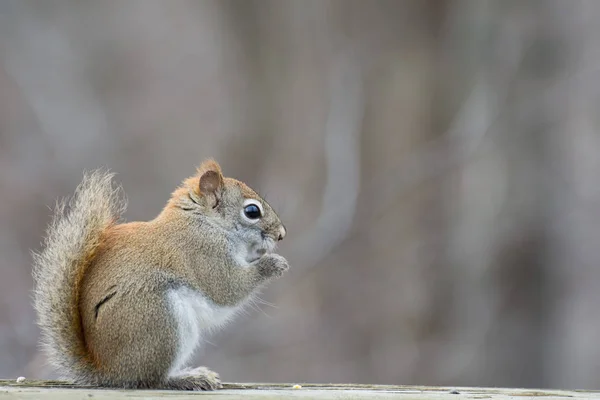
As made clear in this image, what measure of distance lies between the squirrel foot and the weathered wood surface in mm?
39

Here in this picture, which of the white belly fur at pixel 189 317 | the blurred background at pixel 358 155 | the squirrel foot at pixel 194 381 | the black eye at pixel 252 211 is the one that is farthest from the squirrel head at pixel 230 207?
the blurred background at pixel 358 155

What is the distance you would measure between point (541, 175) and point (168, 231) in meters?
3.52

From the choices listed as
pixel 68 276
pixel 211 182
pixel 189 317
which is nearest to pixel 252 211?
pixel 211 182

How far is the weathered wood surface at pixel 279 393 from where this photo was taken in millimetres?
2193

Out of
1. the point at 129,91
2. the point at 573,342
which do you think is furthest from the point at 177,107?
the point at 573,342

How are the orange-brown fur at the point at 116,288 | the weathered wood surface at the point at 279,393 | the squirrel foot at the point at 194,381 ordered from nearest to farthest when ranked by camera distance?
the weathered wood surface at the point at 279,393, the orange-brown fur at the point at 116,288, the squirrel foot at the point at 194,381

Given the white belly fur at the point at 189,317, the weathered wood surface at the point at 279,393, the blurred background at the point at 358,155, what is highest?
the blurred background at the point at 358,155

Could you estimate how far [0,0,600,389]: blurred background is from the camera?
5648 millimetres

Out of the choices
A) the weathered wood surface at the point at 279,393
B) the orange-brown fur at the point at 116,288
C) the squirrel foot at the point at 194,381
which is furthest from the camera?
the squirrel foot at the point at 194,381

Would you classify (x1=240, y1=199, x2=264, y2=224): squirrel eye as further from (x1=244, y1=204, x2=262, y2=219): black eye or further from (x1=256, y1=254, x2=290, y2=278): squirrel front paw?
(x1=256, y1=254, x2=290, y2=278): squirrel front paw

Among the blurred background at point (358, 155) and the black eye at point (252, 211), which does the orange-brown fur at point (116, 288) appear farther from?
the blurred background at point (358, 155)

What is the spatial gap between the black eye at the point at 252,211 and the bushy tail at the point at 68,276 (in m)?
0.50

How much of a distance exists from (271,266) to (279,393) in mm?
553

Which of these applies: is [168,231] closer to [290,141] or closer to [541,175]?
[541,175]
